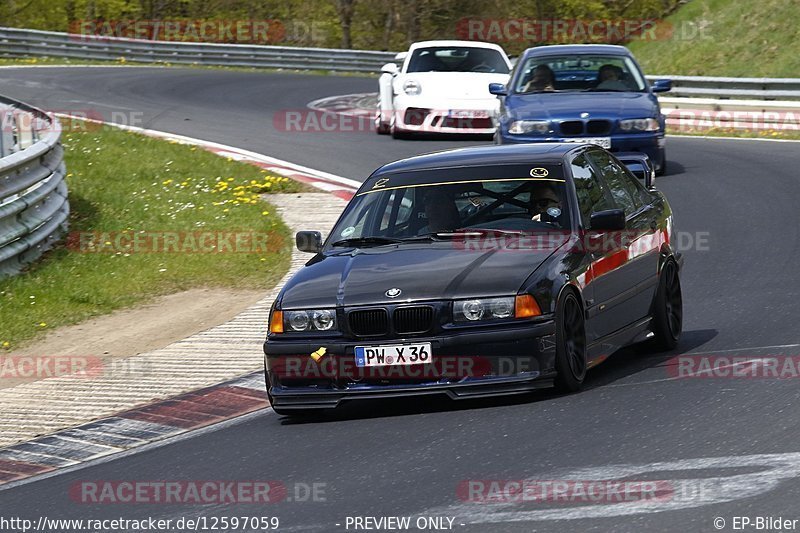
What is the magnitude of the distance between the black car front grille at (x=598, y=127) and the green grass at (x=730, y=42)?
1385 cm

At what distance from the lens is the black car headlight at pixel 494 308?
7.52 meters

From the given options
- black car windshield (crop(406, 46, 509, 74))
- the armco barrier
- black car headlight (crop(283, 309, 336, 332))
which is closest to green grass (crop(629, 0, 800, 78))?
the armco barrier

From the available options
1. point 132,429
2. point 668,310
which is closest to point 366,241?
point 132,429

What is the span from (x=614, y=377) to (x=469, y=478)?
2331 millimetres

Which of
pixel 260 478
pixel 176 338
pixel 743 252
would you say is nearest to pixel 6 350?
pixel 176 338

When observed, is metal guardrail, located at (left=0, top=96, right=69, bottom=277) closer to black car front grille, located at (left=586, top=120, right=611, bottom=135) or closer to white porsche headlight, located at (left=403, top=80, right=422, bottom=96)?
black car front grille, located at (left=586, top=120, right=611, bottom=135)

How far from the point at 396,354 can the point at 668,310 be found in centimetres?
242

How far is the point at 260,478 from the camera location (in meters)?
6.73

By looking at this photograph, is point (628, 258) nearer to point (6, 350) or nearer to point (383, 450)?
point (383, 450)

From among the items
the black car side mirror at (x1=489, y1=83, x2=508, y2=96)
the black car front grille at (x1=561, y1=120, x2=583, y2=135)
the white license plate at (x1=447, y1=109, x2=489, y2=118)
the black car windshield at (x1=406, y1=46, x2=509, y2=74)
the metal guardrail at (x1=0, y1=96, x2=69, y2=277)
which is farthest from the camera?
the black car windshield at (x1=406, y1=46, x2=509, y2=74)

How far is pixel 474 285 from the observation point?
24.9ft

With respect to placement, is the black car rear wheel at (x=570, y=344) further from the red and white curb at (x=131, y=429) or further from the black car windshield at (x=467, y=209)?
the red and white curb at (x=131, y=429)

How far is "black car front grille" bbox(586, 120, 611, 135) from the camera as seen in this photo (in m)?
17.0

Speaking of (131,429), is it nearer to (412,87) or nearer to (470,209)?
(470,209)
